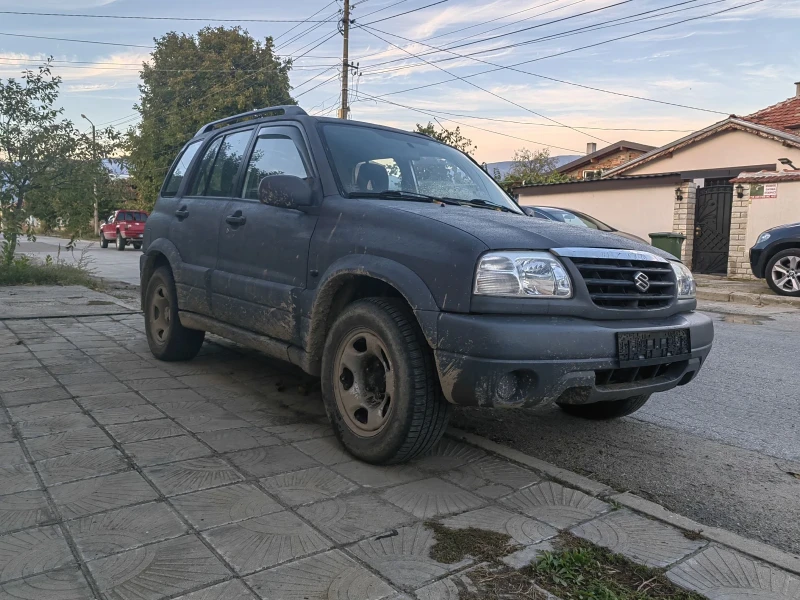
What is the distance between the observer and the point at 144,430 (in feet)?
12.5

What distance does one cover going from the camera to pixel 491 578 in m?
2.33

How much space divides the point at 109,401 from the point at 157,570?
2295mm

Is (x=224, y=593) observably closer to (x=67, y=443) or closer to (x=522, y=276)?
(x=522, y=276)

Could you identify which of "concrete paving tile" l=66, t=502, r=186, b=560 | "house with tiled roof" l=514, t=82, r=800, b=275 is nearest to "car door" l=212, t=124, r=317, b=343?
"concrete paving tile" l=66, t=502, r=186, b=560

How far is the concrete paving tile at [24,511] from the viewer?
264 cm

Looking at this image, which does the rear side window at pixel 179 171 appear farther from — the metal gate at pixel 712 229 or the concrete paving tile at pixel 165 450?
the metal gate at pixel 712 229

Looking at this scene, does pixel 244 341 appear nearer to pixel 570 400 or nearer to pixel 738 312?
pixel 570 400

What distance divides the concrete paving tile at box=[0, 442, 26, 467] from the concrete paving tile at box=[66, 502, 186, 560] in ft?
2.74

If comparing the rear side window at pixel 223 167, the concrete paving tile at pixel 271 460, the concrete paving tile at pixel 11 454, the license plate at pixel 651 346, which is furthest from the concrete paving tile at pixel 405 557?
the rear side window at pixel 223 167

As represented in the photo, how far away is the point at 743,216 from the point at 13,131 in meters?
14.7

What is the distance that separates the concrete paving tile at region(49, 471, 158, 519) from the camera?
9.14 ft

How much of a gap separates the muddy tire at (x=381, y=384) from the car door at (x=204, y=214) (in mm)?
1651

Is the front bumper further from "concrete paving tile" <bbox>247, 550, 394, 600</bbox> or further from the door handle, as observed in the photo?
the door handle

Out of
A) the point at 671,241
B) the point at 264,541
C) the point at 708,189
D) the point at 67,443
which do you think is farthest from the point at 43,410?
the point at 708,189
